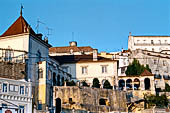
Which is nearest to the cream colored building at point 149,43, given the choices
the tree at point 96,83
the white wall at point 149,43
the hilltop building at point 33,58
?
the white wall at point 149,43

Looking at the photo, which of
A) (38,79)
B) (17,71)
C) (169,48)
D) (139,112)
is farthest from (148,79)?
(169,48)

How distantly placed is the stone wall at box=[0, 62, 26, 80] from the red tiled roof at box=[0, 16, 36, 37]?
6.16 meters

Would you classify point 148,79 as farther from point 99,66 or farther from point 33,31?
point 33,31

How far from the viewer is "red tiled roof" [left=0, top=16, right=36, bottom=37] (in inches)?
2199

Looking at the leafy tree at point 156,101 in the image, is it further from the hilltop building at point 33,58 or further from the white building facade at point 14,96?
the white building facade at point 14,96

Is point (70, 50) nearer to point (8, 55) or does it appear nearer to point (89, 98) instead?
point (89, 98)

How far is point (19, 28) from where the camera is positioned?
5706cm

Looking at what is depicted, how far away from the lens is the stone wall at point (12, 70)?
4891 cm

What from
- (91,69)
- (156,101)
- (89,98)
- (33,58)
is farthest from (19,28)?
(156,101)

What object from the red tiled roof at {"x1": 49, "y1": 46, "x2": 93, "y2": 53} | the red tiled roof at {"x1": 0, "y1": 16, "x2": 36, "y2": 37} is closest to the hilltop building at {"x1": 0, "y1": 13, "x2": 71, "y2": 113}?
the red tiled roof at {"x1": 0, "y1": 16, "x2": 36, "y2": 37}

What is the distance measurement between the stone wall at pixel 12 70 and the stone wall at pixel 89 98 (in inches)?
260

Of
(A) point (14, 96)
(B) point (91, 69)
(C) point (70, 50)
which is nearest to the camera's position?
(A) point (14, 96)

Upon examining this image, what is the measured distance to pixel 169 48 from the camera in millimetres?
97812

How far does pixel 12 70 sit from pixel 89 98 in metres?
13.7
